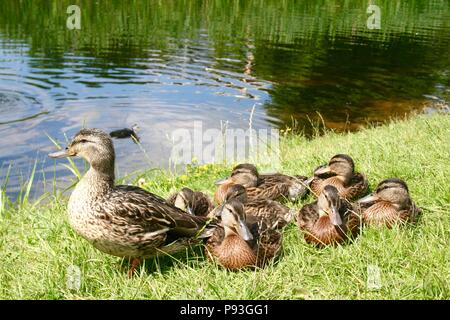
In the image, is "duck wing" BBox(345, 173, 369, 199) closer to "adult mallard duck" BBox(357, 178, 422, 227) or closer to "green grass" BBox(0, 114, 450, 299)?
"green grass" BBox(0, 114, 450, 299)

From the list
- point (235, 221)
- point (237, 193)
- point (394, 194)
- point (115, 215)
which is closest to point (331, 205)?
point (394, 194)

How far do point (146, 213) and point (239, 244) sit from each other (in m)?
0.75

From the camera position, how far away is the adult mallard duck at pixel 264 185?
5895 millimetres

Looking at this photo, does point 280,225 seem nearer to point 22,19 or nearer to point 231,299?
point 231,299

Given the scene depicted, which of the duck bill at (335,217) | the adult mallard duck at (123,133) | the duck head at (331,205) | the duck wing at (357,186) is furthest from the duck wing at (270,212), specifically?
the adult mallard duck at (123,133)

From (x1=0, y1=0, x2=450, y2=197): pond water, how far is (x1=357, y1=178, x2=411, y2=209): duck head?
11.4ft

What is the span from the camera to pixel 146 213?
13.4 feet

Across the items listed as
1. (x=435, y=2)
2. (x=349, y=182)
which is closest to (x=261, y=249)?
(x=349, y=182)

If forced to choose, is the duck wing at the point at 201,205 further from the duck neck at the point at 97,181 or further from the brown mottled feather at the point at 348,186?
the duck neck at the point at 97,181

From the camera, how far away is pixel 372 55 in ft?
80.2

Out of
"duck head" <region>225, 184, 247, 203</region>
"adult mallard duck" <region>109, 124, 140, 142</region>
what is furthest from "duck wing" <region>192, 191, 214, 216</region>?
"adult mallard duck" <region>109, 124, 140, 142</region>

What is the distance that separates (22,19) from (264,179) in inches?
952

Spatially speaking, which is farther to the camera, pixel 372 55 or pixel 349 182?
pixel 372 55

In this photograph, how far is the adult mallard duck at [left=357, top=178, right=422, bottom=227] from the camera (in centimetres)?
475
